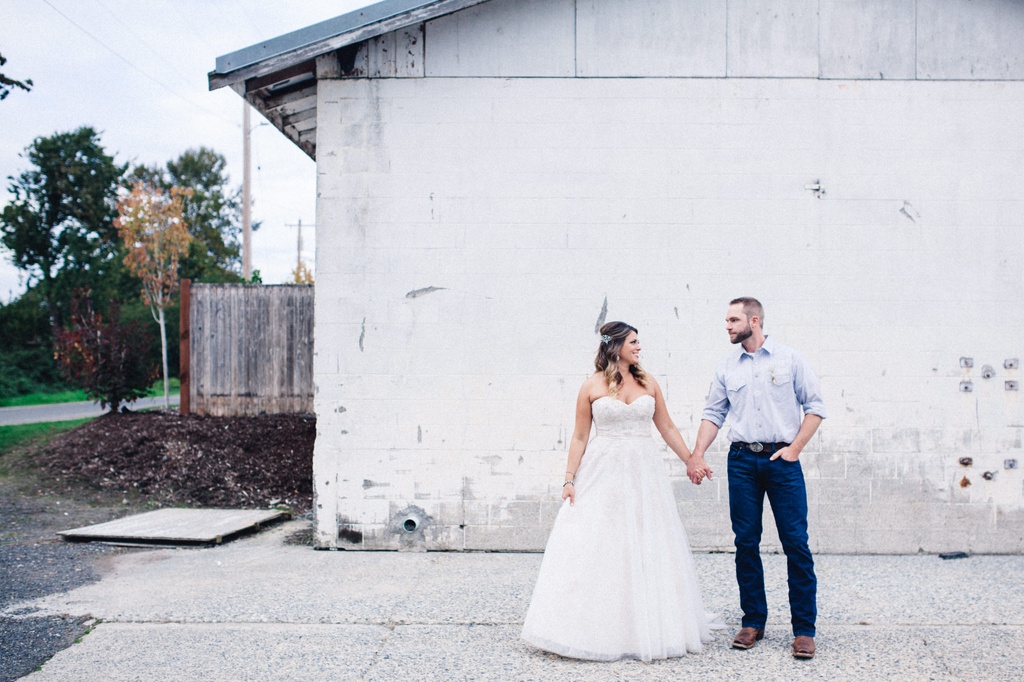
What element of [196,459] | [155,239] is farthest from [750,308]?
[155,239]

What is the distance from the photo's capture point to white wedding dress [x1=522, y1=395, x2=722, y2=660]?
473cm

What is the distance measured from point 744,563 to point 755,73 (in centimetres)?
438

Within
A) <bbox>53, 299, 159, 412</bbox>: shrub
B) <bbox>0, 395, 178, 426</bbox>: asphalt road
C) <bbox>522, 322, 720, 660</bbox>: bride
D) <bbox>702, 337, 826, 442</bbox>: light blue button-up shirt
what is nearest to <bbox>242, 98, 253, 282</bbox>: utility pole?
<bbox>0, 395, 178, 426</bbox>: asphalt road

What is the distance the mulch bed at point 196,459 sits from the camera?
9828mm

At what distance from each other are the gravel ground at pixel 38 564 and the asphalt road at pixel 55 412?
25.6ft

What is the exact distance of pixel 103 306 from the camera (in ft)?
96.4

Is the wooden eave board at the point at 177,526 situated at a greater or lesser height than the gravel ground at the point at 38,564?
greater

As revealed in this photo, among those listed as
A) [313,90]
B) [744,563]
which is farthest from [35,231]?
[744,563]

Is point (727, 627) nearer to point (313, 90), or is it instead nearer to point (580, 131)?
point (580, 131)

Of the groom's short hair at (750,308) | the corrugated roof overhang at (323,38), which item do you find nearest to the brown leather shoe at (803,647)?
the groom's short hair at (750,308)

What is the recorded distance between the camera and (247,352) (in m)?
12.2

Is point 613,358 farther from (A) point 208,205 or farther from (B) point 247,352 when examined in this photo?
(A) point 208,205

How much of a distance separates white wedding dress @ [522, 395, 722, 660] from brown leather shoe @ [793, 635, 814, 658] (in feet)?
1.59

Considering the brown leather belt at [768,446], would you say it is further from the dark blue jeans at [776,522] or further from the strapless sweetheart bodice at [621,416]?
the strapless sweetheart bodice at [621,416]
